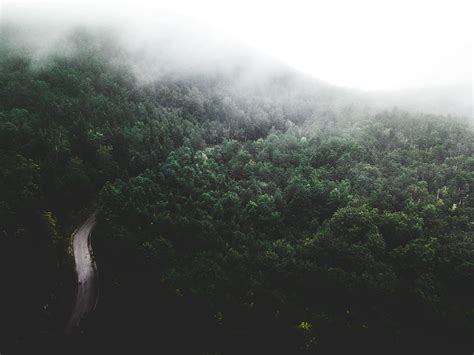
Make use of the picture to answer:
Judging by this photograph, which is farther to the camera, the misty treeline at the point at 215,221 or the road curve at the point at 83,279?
the misty treeline at the point at 215,221

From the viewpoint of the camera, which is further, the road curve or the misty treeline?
the misty treeline

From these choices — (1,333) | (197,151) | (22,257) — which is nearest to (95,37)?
(197,151)

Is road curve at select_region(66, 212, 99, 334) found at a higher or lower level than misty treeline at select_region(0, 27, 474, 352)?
lower

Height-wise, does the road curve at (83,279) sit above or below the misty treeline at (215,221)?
below

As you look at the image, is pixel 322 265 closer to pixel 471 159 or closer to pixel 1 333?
pixel 1 333
